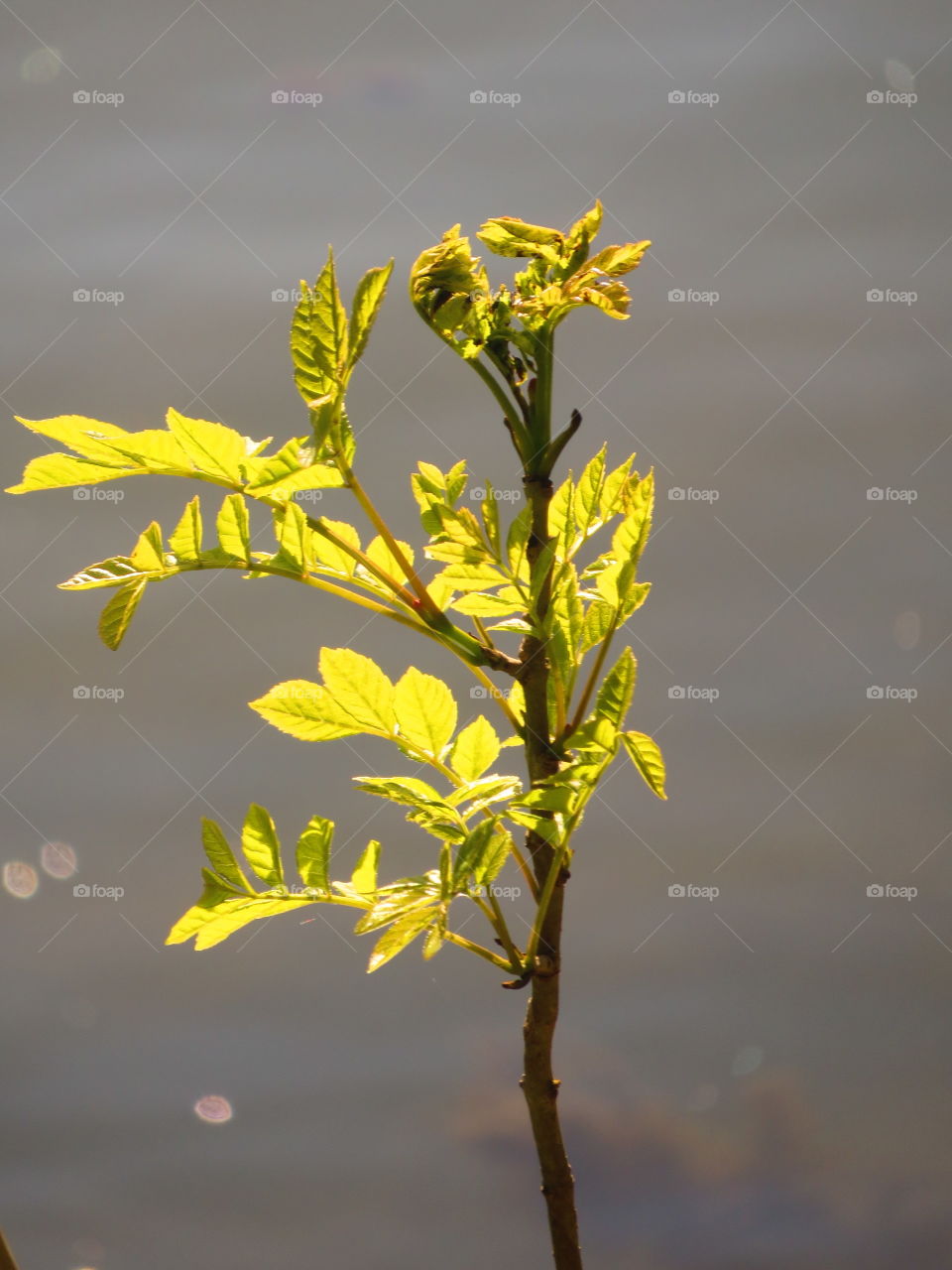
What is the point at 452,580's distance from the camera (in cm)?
58

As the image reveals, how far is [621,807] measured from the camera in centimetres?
130

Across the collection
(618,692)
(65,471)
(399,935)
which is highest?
(65,471)

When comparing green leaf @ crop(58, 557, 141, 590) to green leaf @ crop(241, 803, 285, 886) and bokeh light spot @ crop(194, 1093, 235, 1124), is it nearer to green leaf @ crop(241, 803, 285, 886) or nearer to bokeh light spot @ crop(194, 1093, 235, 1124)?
green leaf @ crop(241, 803, 285, 886)

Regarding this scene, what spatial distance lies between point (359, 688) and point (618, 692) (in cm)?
13

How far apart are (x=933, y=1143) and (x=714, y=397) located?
856 millimetres

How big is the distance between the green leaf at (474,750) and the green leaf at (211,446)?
0.18 metres

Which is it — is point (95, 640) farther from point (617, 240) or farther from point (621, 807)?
point (617, 240)

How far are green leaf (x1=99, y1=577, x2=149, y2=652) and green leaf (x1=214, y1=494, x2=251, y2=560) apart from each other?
0.04 meters

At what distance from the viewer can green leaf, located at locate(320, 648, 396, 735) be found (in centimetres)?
58

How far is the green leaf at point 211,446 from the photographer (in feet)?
1.71

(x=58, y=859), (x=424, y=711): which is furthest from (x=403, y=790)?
(x=58, y=859)

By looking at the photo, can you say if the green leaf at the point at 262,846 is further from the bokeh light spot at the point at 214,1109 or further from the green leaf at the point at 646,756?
the bokeh light spot at the point at 214,1109

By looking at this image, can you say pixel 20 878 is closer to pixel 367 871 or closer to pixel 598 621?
pixel 367 871

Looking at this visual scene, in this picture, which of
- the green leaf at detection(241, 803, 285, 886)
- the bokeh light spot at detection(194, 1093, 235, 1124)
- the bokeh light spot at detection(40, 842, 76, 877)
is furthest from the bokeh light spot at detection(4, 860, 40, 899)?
the green leaf at detection(241, 803, 285, 886)
